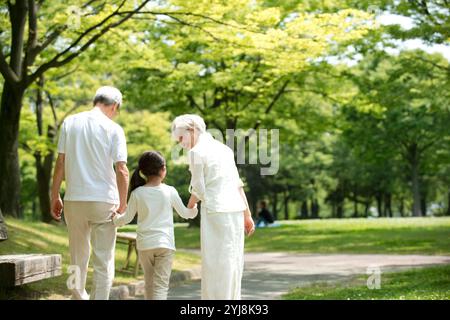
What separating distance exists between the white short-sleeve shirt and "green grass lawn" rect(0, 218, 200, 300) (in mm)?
3811

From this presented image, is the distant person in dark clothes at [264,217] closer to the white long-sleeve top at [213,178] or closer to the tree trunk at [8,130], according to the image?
→ the tree trunk at [8,130]

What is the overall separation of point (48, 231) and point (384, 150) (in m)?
33.5

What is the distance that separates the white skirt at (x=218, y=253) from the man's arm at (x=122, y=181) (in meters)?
0.74

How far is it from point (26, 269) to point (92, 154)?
1636mm

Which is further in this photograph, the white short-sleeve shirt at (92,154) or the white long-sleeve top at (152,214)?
the white long-sleeve top at (152,214)

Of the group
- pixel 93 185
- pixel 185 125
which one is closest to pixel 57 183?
pixel 93 185

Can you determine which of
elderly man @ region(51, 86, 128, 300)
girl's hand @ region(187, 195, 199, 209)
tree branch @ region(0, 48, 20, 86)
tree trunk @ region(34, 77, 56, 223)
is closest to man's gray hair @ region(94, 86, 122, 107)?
elderly man @ region(51, 86, 128, 300)

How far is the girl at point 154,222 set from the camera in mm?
6297

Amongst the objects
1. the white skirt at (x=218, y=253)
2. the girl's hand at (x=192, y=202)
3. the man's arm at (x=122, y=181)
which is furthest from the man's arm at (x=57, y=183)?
the white skirt at (x=218, y=253)

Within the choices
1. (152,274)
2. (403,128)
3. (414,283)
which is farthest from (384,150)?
(152,274)

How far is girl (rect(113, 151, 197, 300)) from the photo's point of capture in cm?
630

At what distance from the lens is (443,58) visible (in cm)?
2423

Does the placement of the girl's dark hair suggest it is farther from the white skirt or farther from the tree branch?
the tree branch

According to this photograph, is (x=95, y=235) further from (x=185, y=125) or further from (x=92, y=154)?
(x=185, y=125)
